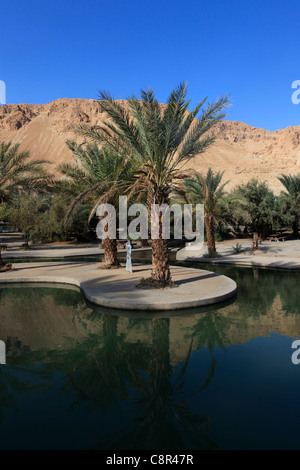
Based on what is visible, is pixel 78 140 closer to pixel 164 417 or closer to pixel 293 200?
pixel 293 200

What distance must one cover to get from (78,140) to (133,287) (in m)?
129

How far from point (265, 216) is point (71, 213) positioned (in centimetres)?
2468

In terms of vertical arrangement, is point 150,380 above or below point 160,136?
below

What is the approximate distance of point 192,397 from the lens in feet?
16.0

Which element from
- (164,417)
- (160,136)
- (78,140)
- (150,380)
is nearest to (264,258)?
(160,136)

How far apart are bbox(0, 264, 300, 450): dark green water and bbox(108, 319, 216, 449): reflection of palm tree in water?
1cm

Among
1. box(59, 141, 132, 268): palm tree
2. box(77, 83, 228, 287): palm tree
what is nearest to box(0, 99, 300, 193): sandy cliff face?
box(59, 141, 132, 268): palm tree

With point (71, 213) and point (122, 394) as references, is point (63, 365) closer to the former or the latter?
point (122, 394)

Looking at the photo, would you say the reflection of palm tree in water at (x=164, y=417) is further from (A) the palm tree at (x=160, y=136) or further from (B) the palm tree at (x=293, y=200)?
(B) the palm tree at (x=293, y=200)

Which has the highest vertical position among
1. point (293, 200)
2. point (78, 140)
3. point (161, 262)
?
point (78, 140)

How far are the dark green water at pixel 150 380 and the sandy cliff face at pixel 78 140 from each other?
65631mm

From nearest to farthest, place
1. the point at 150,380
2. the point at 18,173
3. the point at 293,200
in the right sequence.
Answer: the point at 150,380 < the point at 18,173 < the point at 293,200

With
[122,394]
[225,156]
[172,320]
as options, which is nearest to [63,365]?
[122,394]

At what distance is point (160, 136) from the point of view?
35.4 feet
